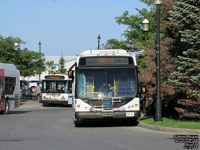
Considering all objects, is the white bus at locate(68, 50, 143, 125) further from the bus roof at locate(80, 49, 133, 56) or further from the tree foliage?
the tree foliage

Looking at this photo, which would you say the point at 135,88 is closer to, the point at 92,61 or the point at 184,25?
the point at 92,61

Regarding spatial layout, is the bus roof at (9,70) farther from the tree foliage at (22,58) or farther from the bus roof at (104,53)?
the tree foliage at (22,58)

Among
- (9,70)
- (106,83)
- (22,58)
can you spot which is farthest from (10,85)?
(22,58)

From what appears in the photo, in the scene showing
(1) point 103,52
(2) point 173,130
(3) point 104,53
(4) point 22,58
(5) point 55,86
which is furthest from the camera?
(4) point 22,58

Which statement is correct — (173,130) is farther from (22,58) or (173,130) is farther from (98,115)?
(22,58)

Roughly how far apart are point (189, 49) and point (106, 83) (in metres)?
3.79

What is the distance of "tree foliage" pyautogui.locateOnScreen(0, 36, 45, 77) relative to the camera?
4916cm

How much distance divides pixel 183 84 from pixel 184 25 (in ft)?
8.80

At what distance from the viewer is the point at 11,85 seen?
2736 centimetres

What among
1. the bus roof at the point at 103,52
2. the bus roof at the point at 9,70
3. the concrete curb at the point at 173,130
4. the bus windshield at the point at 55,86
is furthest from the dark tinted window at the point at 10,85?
the concrete curb at the point at 173,130

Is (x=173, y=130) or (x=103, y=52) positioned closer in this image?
(x=173, y=130)

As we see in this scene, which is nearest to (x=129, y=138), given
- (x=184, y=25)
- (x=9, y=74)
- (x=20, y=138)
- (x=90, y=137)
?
(x=90, y=137)

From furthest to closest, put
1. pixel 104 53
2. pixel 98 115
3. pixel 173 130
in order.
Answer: pixel 104 53, pixel 98 115, pixel 173 130

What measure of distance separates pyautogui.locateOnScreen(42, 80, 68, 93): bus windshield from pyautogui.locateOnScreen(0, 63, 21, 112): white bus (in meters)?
9.80
